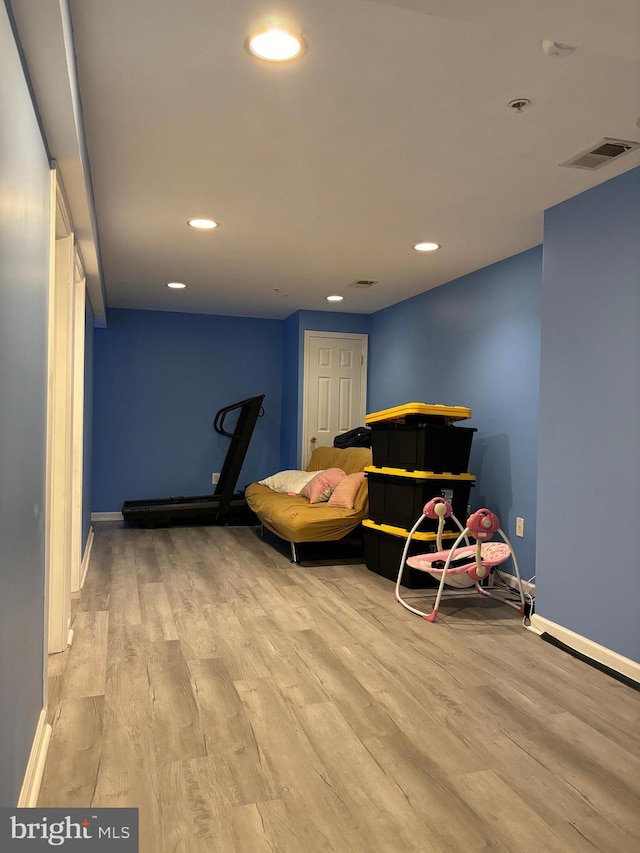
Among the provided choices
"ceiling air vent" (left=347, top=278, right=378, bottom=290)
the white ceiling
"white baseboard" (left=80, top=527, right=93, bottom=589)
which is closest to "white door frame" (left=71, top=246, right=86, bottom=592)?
"white baseboard" (left=80, top=527, right=93, bottom=589)

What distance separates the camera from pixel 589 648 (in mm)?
3053

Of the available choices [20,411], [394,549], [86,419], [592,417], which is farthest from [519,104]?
[86,419]

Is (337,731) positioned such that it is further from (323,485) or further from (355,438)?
(355,438)

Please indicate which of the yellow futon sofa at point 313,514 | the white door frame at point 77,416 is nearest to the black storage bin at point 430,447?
the yellow futon sofa at point 313,514

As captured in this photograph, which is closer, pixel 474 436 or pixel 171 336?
pixel 474 436

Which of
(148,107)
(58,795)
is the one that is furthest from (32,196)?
(58,795)

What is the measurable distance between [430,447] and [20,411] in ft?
10.0

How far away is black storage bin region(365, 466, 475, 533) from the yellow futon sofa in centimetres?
31

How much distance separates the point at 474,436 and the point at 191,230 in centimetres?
251

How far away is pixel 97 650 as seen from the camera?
3.09 meters

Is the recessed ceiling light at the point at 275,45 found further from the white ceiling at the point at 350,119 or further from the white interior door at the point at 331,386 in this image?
the white interior door at the point at 331,386

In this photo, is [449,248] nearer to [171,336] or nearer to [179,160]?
[179,160]

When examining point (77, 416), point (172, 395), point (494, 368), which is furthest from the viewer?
point (172, 395)

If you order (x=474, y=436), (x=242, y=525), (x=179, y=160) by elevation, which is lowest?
(x=242, y=525)
